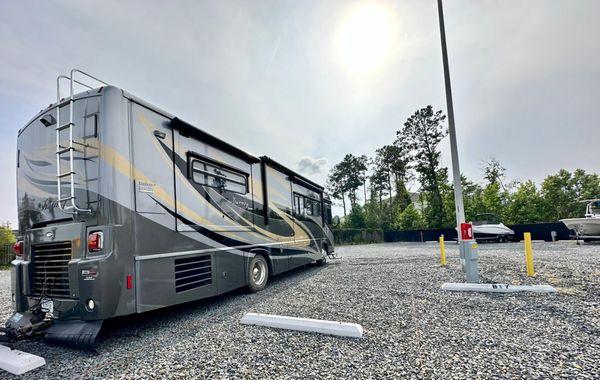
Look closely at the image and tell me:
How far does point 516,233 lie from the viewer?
1966cm

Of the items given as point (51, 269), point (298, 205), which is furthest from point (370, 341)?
point (298, 205)

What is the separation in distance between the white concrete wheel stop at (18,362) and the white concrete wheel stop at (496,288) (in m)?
5.92

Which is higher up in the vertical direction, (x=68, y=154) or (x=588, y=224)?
(x=68, y=154)

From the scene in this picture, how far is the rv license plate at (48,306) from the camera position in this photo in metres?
3.46

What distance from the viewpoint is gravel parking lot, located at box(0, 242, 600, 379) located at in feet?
8.50

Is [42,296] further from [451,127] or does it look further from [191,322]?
[451,127]

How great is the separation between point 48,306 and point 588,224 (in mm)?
Result: 19075

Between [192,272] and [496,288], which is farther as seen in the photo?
[496,288]

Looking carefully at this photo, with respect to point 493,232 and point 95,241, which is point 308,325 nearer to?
point 95,241

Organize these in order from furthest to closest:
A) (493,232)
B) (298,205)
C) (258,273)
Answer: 1. (493,232)
2. (298,205)
3. (258,273)

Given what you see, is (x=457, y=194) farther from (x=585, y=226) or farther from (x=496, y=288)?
(x=585, y=226)

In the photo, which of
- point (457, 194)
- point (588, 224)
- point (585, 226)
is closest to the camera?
point (457, 194)

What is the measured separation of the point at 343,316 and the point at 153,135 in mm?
3593

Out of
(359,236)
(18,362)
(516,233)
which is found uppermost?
(18,362)
